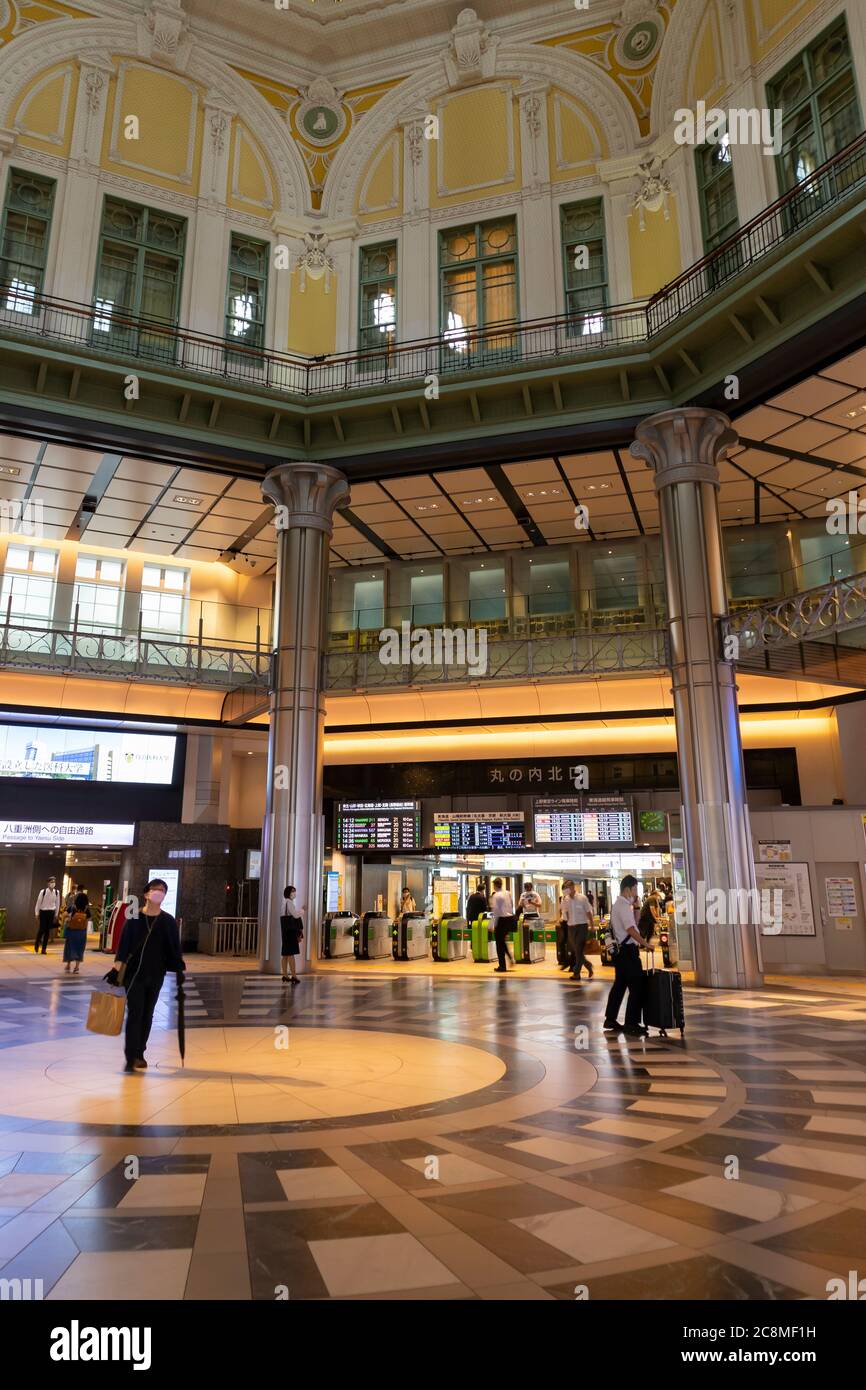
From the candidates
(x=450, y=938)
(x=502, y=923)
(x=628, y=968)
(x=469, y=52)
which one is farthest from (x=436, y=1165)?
(x=469, y=52)

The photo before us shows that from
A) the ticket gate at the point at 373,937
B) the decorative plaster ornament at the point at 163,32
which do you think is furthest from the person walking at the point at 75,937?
the decorative plaster ornament at the point at 163,32

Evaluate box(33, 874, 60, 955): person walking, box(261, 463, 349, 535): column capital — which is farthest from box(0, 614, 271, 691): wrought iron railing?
box(33, 874, 60, 955): person walking

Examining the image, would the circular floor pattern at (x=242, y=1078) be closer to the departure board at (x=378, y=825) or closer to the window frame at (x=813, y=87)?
the departure board at (x=378, y=825)

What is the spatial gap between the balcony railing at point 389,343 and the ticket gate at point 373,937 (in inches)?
517

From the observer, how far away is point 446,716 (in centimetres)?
2362

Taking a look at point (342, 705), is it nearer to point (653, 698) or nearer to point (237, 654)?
point (237, 654)

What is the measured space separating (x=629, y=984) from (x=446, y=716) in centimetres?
1422

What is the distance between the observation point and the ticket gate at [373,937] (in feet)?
72.2

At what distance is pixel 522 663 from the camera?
21.3 metres

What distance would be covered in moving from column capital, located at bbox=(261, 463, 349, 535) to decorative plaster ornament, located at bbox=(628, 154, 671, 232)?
30.5ft

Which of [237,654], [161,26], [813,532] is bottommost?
[237,654]
